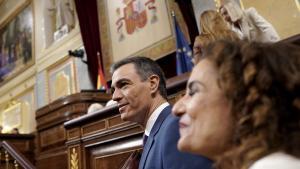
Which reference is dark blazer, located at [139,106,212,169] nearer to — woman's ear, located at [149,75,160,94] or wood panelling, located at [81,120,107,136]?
woman's ear, located at [149,75,160,94]

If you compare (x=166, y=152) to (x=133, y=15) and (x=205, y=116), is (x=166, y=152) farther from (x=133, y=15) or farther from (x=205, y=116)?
(x=133, y=15)

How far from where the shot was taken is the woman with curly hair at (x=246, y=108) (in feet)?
2.81

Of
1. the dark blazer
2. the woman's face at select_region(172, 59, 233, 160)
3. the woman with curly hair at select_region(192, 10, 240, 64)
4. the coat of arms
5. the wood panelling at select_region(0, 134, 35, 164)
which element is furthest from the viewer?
the wood panelling at select_region(0, 134, 35, 164)

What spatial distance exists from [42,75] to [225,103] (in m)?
8.92

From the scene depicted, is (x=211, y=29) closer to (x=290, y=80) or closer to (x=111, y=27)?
(x=290, y=80)

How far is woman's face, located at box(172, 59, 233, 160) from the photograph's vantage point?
3.15 ft

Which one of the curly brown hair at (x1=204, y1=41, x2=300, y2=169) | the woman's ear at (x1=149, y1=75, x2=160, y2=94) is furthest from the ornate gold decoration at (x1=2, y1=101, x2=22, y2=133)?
the curly brown hair at (x1=204, y1=41, x2=300, y2=169)

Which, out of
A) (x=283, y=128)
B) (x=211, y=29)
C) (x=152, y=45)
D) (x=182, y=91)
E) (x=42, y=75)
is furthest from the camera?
(x=42, y=75)

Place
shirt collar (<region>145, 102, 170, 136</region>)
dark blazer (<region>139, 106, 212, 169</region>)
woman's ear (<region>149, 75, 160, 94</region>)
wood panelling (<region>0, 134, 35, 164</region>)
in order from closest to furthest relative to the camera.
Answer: dark blazer (<region>139, 106, 212, 169</region>)
shirt collar (<region>145, 102, 170, 136</region>)
woman's ear (<region>149, 75, 160, 94</region>)
wood panelling (<region>0, 134, 35, 164</region>)

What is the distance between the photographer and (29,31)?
403 inches

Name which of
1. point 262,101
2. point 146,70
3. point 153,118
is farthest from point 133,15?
point 262,101

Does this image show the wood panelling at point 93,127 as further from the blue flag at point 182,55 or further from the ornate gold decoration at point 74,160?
the blue flag at point 182,55

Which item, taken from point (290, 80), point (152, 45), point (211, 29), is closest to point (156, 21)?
point (152, 45)

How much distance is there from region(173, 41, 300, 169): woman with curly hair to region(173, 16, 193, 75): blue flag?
13.3ft
